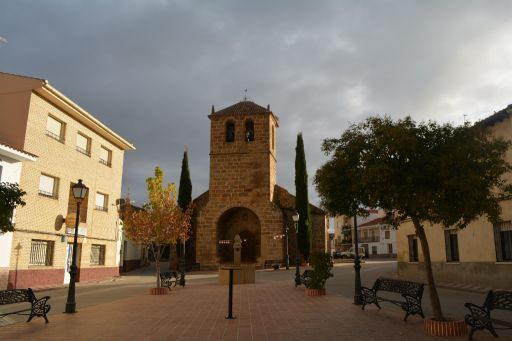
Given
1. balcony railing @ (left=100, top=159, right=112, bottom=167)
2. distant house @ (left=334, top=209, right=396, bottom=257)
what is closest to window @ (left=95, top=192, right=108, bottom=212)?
balcony railing @ (left=100, top=159, right=112, bottom=167)

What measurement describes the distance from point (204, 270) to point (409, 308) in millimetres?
25356

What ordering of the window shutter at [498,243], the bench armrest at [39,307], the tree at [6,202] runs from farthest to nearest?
the window shutter at [498,243], the bench armrest at [39,307], the tree at [6,202]

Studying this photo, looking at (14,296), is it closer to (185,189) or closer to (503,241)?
(503,241)

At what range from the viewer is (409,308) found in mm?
8055

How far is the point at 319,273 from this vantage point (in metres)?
13.2

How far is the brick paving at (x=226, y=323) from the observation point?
23.2 feet

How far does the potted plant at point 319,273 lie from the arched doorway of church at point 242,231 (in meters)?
20.7

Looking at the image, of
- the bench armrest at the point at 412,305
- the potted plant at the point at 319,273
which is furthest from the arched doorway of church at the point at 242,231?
the bench armrest at the point at 412,305

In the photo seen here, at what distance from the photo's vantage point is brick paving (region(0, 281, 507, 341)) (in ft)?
23.2

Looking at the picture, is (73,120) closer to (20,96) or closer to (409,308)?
(20,96)

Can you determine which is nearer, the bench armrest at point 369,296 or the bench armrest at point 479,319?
the bench armrest at point 479,319

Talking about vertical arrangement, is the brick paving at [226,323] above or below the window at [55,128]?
below

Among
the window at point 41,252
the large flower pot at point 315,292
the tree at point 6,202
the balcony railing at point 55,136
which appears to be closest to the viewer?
the tree at point 6,202

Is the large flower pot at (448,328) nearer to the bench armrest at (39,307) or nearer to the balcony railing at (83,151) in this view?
the bench armrest at (39,307)
